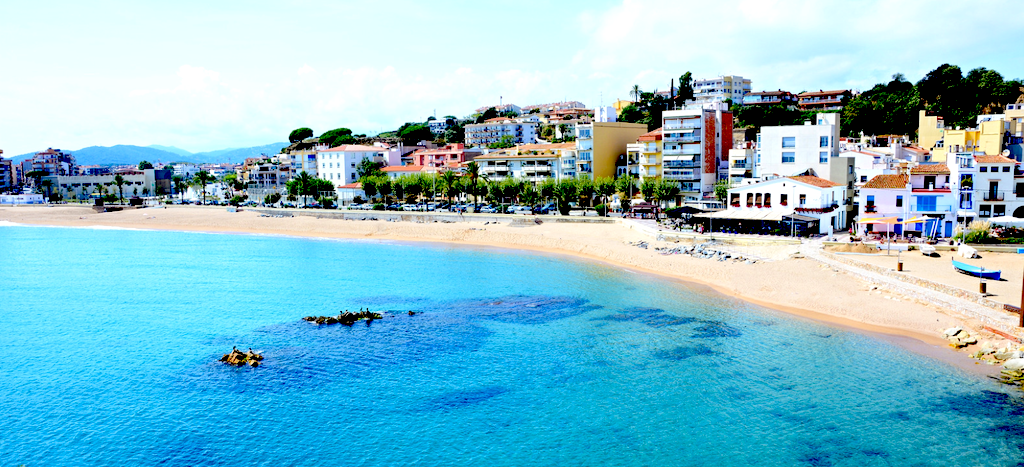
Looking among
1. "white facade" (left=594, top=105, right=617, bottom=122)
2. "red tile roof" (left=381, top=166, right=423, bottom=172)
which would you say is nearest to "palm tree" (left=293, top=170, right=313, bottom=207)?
"red tile roof" (left=381, top=166, right=423, bottom=172)

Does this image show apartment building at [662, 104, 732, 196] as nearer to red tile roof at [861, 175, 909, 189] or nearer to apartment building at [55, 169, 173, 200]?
red tile roof at [861, 175, 909, 189]

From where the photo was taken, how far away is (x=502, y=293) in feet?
135

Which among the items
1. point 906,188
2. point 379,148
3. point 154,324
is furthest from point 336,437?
point 379,148

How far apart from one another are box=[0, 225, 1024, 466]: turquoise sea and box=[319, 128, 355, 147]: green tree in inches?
4849

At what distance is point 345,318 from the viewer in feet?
115

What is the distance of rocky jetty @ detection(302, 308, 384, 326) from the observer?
1371 inches

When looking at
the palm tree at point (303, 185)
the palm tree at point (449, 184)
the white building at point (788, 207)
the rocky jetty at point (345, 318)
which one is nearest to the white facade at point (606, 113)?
the palm tree at point (449, 184)

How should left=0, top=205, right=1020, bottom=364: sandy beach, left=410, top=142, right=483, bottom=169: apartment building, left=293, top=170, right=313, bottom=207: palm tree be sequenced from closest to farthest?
left=0, top=205, right=1020, bottom=364: sandy beach, left=293, top=170, right=313, bottom=207: palm tree, left=410, top=142, right=483, bottom=169: apartment building

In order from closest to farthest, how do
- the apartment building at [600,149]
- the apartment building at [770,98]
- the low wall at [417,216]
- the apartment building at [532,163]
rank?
the low wall at [417,216]
the apartment building at [600,149]
the apartment building at [532,163]
the apartment building at [770,98]

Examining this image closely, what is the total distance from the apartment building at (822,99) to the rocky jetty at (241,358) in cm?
13002

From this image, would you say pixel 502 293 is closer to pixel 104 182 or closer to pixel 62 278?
pixel 62 278

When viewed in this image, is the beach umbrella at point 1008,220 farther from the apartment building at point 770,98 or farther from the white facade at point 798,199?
the apartment building at point 770,98

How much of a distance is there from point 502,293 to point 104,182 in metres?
143

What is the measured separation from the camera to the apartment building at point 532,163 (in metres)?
89.4
